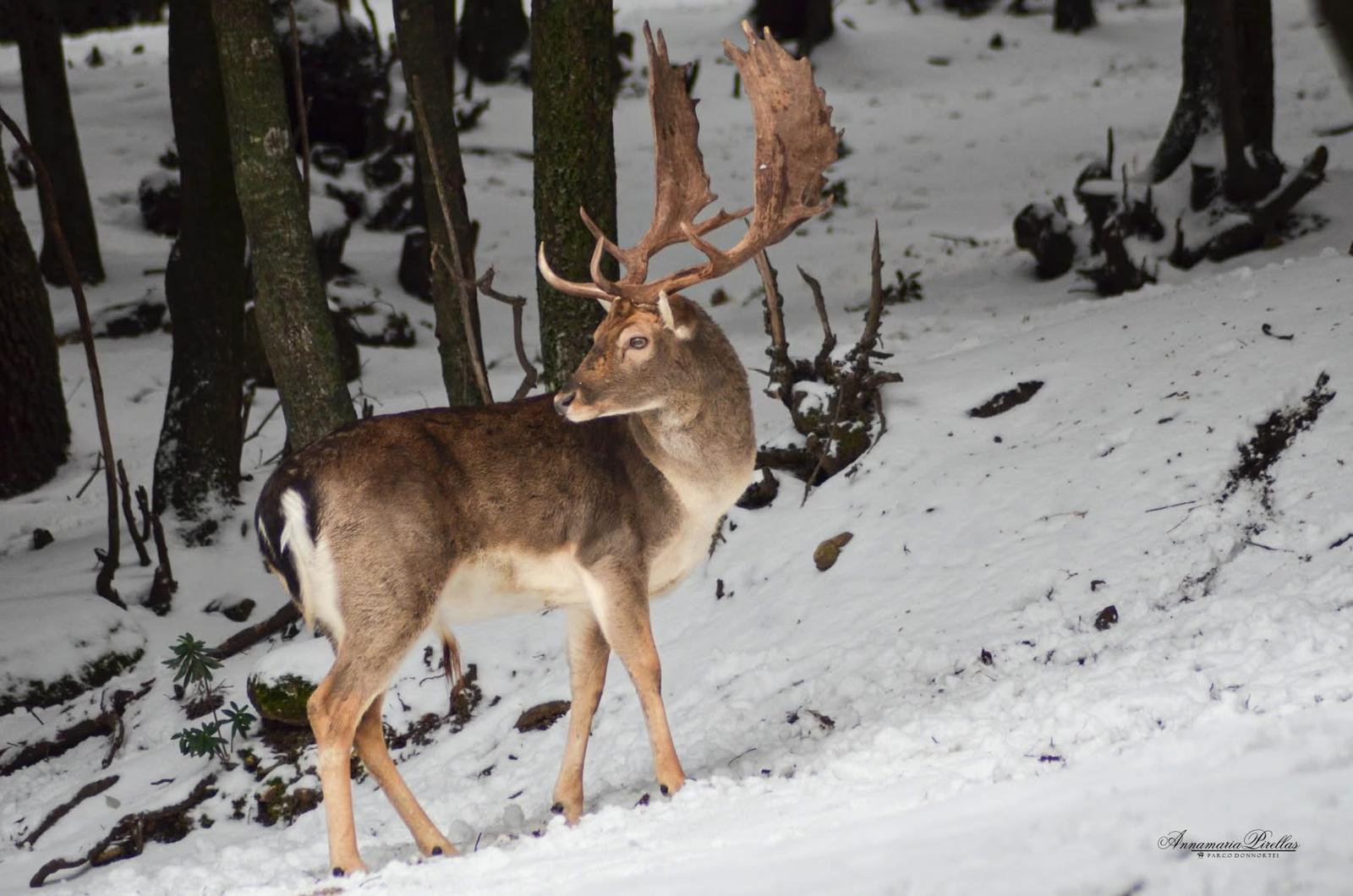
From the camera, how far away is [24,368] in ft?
32.5

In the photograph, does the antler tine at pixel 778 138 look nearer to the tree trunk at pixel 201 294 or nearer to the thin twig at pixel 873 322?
the thin twig at pixel 873 322

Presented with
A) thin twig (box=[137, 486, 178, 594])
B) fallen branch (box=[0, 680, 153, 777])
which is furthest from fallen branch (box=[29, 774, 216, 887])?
thin twig (box=[137, 486, 178, 594])

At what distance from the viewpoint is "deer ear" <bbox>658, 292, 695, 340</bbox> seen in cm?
532

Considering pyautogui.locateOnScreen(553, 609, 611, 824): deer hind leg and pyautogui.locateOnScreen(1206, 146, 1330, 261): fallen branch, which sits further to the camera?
pyautogui.locateOnScreen(1206, 146, 1330, 261): fallen branch

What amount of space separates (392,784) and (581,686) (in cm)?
82

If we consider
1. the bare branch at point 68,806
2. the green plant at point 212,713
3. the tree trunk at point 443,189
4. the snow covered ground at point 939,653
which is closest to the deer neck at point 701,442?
the snow covered ground at point 939,653

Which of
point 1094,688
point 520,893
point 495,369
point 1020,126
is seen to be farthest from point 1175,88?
point 520,893

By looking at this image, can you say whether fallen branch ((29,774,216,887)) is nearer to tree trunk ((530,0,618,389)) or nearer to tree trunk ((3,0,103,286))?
tree trunk ((530,0,618,389))

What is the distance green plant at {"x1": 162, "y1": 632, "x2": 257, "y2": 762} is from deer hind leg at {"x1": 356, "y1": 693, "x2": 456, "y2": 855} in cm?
166

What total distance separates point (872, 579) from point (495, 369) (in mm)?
5592

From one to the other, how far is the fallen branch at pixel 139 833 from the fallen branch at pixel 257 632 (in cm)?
117

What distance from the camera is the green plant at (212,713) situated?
22.0 feet

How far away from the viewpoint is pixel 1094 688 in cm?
502

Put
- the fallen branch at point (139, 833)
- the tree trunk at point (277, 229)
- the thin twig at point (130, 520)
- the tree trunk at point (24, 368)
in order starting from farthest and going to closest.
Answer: the tree trunk at point (24, 368), the thin twig at point (130, 520), the tree trunk at point (277, 229), the fallen branch at point (139, 833)
